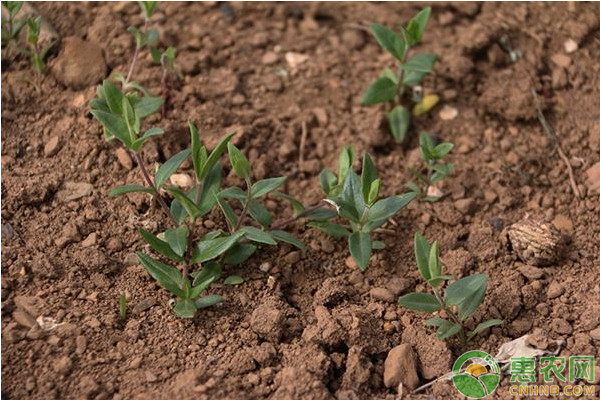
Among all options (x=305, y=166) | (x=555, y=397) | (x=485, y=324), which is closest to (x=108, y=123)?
(x=305, y=166)

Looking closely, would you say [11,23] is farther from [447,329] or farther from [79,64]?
[447,329]

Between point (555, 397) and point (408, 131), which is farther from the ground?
point (408, 131)

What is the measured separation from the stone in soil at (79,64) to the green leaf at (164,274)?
96cm

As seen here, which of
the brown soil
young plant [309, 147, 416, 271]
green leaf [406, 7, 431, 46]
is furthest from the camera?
green leaf [406, 7, 431, 46]

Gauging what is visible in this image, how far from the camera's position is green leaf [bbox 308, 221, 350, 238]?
9.95 ft

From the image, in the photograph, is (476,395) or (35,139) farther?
(35,139)

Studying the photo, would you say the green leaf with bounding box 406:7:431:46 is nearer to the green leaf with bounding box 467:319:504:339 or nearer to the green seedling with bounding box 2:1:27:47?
the green leaf with bounding box 467:319:504:339

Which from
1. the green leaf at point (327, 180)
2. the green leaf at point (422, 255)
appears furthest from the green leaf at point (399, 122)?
the green leaf at point (422, 255)

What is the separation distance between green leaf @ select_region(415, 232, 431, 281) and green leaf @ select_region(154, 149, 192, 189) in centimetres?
84

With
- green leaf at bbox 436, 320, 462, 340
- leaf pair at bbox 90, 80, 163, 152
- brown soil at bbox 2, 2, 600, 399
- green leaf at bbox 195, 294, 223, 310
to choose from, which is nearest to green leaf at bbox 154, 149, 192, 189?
leaf pair at bbox 90, 80, 163, 152

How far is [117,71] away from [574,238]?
74.9 inches

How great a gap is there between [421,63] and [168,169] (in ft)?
3.74

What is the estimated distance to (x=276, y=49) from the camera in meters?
3.76

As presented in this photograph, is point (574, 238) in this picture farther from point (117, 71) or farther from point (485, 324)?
point (117, 71)
